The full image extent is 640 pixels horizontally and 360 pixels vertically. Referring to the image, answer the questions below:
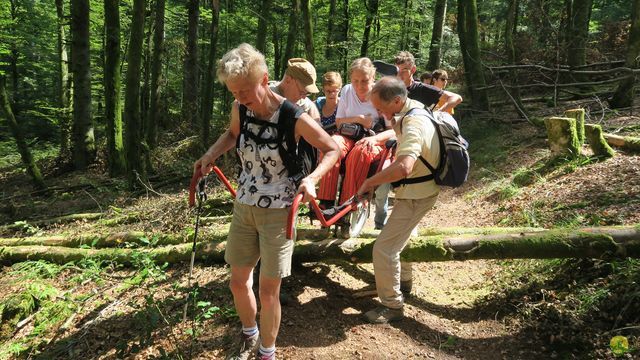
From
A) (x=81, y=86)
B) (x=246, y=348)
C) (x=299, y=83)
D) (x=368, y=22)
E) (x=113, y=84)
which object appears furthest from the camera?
(x=368, y=22)

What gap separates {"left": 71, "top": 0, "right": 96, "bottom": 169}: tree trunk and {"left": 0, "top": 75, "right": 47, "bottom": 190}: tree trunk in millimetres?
2051

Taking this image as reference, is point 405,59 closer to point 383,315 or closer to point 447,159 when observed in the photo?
point 447,159

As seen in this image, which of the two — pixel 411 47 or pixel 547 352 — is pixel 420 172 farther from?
pixel 411 47

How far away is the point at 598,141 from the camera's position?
7.55 m

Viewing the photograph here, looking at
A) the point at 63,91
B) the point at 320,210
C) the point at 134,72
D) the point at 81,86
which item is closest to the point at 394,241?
the point at 320,210

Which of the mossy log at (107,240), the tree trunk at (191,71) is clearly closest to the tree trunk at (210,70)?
the tree trunk at (191,71)

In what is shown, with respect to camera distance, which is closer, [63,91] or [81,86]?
[81,86]

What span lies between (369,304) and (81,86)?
12459mm

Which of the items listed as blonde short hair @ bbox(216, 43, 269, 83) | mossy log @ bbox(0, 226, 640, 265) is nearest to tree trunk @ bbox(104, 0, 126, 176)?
mossy log @ bbox(0, 226, 640, 265)

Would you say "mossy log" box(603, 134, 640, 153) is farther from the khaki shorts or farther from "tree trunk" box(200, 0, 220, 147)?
"tree trunk" box(200, 0, 220, 147)

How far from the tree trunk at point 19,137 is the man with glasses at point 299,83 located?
380 inches

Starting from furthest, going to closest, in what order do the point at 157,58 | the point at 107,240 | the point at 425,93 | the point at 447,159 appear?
the point at 157,58
the point at 107,240
the point at 425,93
the point at 447,159

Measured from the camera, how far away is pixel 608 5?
22875 mm

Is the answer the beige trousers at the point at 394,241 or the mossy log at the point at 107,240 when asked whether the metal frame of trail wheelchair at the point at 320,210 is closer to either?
the beige trousers at the point at 394,241
